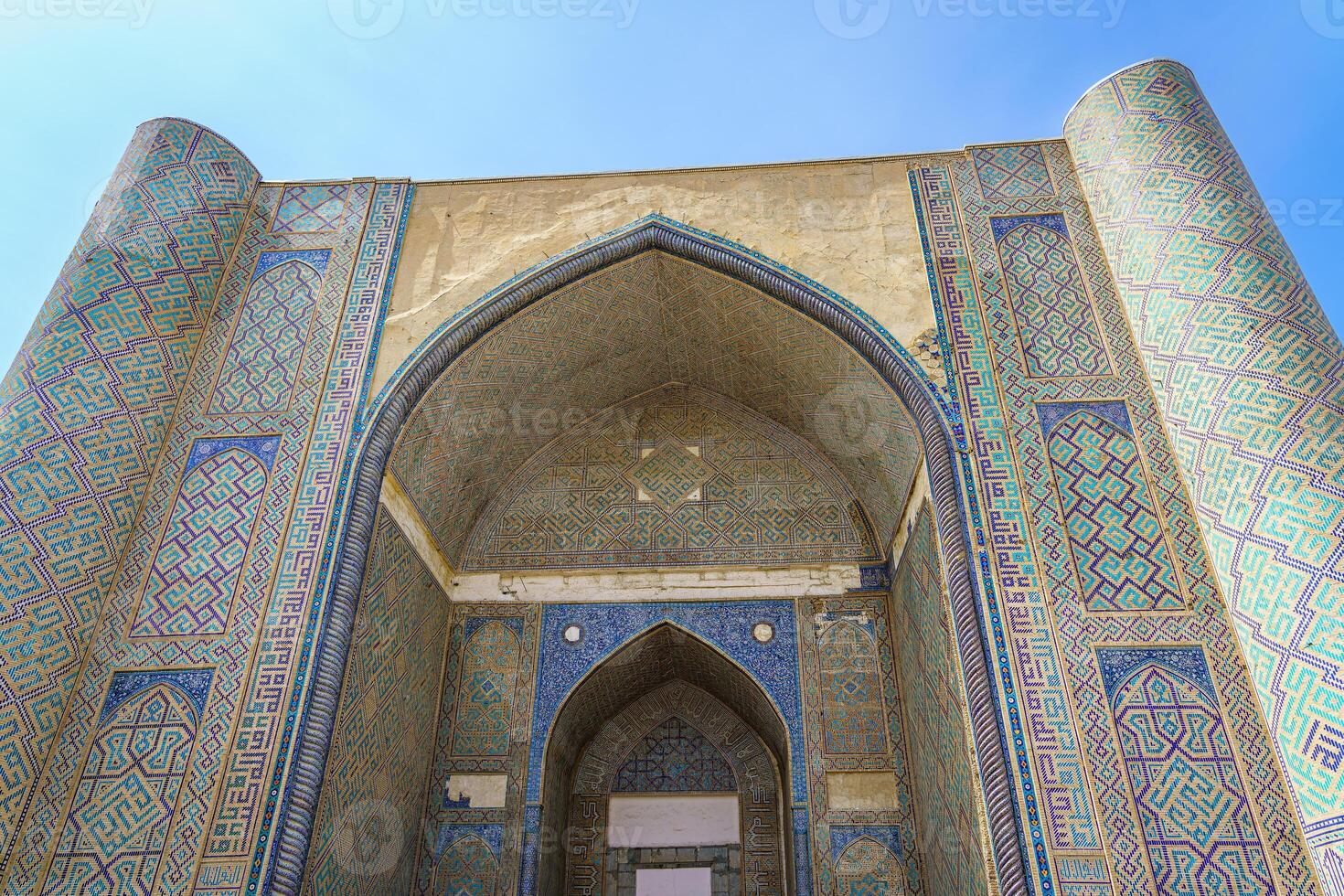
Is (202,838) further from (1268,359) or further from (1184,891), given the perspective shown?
(1268,359)

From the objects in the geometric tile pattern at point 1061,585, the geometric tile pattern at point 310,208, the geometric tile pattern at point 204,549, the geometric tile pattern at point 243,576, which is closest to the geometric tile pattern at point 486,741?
the geometric tile pattern at point 243,576

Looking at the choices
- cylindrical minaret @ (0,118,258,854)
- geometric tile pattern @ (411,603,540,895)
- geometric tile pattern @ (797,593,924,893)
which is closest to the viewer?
cylindrical minaret @ (0,118,258,854)

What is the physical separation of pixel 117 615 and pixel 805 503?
12.3ft

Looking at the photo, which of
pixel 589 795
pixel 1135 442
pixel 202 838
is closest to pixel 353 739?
pixel 202 838

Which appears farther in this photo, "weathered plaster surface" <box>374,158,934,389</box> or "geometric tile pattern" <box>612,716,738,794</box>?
"geometric tile pattern" <box>612,716,738,794</box>

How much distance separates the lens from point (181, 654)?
426 cm

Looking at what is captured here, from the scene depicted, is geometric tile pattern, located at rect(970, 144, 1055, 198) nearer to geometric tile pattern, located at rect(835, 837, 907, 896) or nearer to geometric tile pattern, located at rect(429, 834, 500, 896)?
geometric tile pattern, located at rect(835, 837, 907, 896)

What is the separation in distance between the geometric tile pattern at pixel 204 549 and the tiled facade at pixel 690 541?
0.02m

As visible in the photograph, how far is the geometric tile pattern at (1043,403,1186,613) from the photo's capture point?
417cm

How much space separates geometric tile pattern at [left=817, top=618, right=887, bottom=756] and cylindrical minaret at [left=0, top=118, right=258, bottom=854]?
144 inches

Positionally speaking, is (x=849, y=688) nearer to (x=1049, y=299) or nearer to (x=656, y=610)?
(x=656, y=610)

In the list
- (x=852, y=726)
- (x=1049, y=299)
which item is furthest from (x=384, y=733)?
(x=1049, y=299)

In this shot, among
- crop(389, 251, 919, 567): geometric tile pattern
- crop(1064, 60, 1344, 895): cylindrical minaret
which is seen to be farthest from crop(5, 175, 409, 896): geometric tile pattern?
crop(1064, 60, 1344, 895): cylindrical minaret

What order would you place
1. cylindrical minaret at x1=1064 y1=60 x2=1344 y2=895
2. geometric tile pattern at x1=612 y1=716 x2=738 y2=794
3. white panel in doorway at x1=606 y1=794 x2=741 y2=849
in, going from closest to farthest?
cylindrical minaret at x1=1064 y1=60 x2=1344 y2=895
white panel in doorway at x1=606 y1=794 x2=741 y2=849
geometric tile pattern at x1=612 y1=716 x2=738 y2=794
